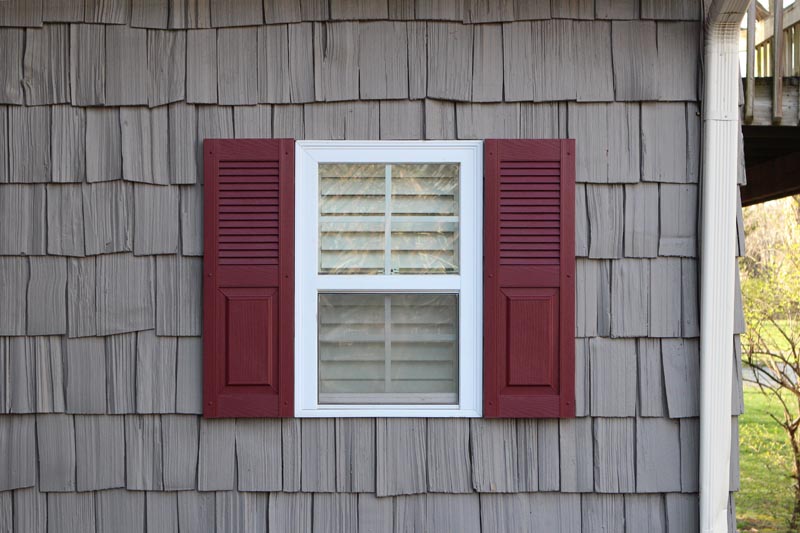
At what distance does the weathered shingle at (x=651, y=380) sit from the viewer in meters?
2.83

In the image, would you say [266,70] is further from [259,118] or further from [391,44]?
[391,44]

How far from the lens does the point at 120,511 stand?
2.86m

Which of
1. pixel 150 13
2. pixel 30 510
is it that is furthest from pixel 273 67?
pixel 30 510

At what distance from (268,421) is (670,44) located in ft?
7.08

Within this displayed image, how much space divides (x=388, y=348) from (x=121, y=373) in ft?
3.45

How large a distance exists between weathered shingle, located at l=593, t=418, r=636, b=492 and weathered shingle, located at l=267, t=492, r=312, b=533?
1136 mm

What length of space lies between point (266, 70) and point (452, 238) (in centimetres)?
98

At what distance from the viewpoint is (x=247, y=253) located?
9.21 ft

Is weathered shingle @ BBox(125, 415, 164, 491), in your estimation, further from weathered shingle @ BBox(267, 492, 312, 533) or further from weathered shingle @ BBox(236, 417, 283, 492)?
weathered shingle @ BBox(267, 492, 312, 533)

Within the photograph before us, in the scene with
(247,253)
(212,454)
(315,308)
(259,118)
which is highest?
(259,118)

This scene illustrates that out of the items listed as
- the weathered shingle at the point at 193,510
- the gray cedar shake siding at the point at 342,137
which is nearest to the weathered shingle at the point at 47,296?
the gray cedar shake siding at the point at 342,137

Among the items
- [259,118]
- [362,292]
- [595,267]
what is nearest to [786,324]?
[595,267]

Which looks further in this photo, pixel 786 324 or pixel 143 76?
pixel 786 324

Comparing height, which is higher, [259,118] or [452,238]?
[259,118]
